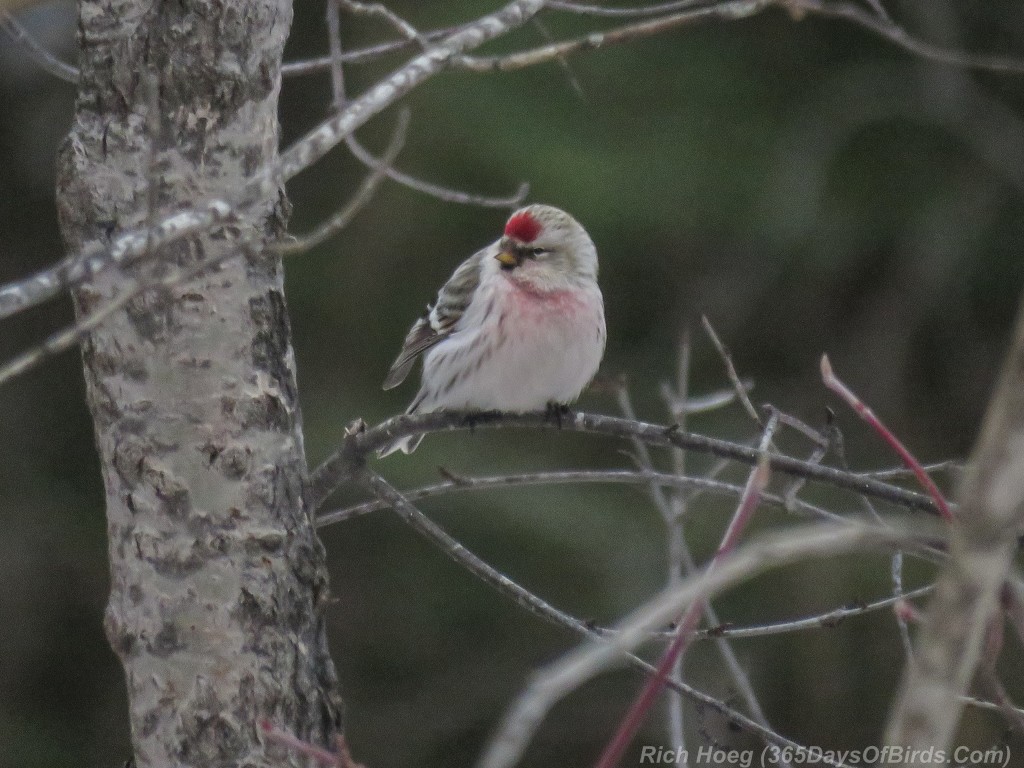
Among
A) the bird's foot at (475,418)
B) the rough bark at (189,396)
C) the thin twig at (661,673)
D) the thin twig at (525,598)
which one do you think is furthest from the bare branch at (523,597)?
the thin twig at (661,673)

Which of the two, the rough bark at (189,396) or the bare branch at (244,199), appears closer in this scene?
the bare branch at (244,199)

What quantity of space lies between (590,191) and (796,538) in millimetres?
4753

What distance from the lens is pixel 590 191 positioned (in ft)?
19.3

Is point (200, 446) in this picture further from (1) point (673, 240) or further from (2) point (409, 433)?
(1) point (673, 240)

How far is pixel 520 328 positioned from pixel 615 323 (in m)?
2.72

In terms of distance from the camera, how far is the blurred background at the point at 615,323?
20.2 feet

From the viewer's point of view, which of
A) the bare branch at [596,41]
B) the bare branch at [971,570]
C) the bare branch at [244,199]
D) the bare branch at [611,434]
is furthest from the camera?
the bare branch at [611,434]

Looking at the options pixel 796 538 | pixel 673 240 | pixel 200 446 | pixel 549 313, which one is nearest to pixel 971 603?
pixel 796 538

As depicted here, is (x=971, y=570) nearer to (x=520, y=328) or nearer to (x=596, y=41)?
(x=596, y=41)

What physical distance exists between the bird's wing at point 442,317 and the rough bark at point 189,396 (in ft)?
5.16

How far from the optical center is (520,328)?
3873 mm

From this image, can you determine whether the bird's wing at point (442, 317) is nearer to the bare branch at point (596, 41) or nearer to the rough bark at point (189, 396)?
the rough bark at point (189, 396)

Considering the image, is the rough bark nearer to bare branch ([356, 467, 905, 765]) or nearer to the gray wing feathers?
bare branch ([356, 467, 905, 765])

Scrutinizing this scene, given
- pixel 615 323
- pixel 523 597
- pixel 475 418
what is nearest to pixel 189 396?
pixel 523 597
